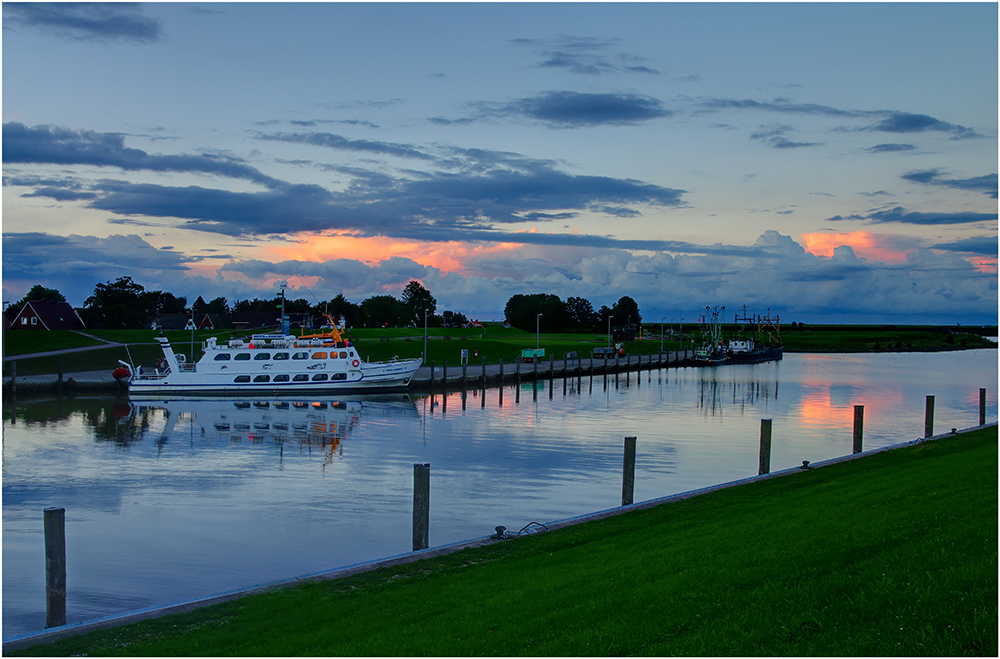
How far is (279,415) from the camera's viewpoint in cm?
4216

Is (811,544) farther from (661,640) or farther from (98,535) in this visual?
(98,535)

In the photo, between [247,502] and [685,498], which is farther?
[247,502]

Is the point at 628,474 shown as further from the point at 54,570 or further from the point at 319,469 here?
the point at 319,469

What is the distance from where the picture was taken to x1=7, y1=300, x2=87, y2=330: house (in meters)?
99.8

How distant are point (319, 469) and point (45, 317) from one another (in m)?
93.3

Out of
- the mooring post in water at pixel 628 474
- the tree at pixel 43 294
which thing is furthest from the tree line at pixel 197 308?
the mooring post in water at pixel 628 474

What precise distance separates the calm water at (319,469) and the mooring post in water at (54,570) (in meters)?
1.34

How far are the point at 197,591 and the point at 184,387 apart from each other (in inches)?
1599

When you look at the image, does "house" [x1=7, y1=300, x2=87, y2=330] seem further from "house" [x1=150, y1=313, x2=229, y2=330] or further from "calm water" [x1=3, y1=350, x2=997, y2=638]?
"calm water" [x1=3, y1=350, x2=997, y2=638]

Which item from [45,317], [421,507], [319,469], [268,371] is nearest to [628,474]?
[421,507]

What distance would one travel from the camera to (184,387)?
167 ft

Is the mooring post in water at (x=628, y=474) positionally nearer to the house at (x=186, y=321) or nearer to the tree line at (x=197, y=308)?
the tree line at (x=197, y=308)

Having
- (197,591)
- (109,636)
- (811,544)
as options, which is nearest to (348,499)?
(197,591)

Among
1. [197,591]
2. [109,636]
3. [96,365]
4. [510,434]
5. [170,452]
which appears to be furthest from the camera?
[96,365]
